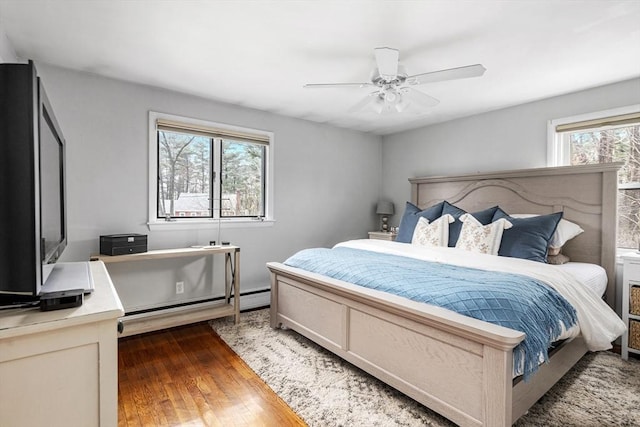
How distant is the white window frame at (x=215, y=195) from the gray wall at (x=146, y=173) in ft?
0.17

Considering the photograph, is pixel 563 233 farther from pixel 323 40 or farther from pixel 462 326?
pixel 323 40

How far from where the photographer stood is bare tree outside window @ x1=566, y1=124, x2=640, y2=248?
2948 mm

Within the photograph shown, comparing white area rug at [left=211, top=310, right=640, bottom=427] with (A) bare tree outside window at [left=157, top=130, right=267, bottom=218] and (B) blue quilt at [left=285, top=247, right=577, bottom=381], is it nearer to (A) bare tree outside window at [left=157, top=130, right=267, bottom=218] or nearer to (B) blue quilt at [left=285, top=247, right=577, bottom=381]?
(B) blue quilt at [left=285, top=247, right=577, bottom=381]

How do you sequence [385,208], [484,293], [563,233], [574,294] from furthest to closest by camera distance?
1. [385,208]
2. [563,233]
3. [574,294]
4. [484,293]

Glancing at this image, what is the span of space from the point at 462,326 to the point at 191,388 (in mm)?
1785

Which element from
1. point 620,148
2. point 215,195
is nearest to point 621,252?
point 620,148

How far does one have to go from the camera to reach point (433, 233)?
3408 mm

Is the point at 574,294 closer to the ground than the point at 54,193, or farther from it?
closer to the ground

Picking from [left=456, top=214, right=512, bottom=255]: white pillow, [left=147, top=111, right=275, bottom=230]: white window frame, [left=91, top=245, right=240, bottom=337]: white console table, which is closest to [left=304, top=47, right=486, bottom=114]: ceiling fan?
[left=456, top=214, right=512, bottom=255]: white pillow

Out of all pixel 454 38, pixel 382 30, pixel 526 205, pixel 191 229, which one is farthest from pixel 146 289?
pixel 526 205

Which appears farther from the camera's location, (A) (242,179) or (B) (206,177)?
(A) (242,179)

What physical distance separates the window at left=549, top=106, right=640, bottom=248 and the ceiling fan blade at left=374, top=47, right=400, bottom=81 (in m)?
2.17

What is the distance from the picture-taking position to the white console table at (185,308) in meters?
2.83

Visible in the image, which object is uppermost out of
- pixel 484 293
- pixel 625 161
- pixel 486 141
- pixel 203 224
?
pixel 486 141
